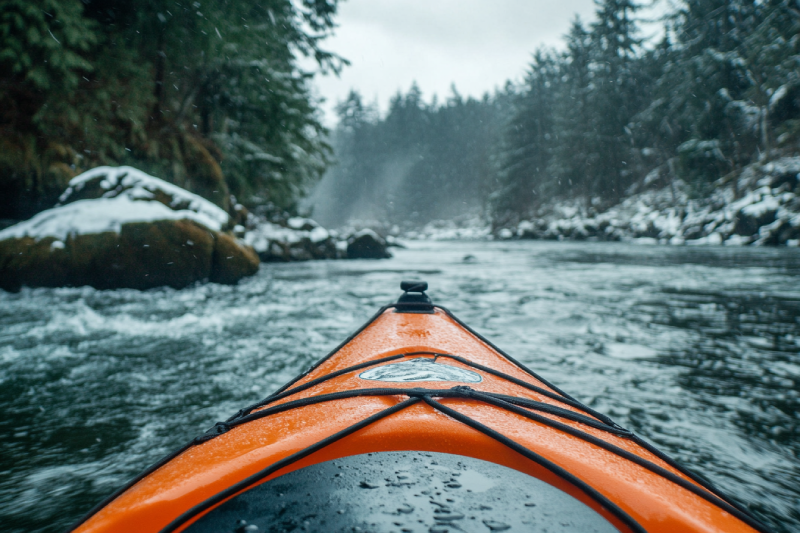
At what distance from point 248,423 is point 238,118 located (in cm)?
1124

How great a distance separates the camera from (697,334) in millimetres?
3990

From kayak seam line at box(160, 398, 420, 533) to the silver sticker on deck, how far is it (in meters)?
0.27

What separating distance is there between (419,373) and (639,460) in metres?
0.64

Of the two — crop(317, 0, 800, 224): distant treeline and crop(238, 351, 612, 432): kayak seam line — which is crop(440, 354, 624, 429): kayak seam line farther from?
crop(317, 0, 800, 224): distant treeline

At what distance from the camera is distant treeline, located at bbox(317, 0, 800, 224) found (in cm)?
1633

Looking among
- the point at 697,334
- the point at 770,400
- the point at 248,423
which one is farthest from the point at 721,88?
the point at 248,423

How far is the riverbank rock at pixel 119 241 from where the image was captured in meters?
5.38

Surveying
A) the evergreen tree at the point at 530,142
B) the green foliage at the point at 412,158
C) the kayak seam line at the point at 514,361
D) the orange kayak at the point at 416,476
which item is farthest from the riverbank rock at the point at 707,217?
the green foliage at the point at 412,158

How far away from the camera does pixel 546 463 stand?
2.86ft

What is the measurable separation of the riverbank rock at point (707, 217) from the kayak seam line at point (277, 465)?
16.5 m

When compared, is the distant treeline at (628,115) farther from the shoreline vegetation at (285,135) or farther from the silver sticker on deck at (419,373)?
the silver sticker on deck at (419,373)

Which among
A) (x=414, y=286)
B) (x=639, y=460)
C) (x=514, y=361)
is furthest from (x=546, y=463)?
(x=414, y=286)

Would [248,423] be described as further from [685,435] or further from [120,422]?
[685,435]

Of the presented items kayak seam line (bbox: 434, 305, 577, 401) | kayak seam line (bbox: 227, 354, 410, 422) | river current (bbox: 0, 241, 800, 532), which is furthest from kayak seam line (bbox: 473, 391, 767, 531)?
river current (bbox: 0, 241, 800, 532)
